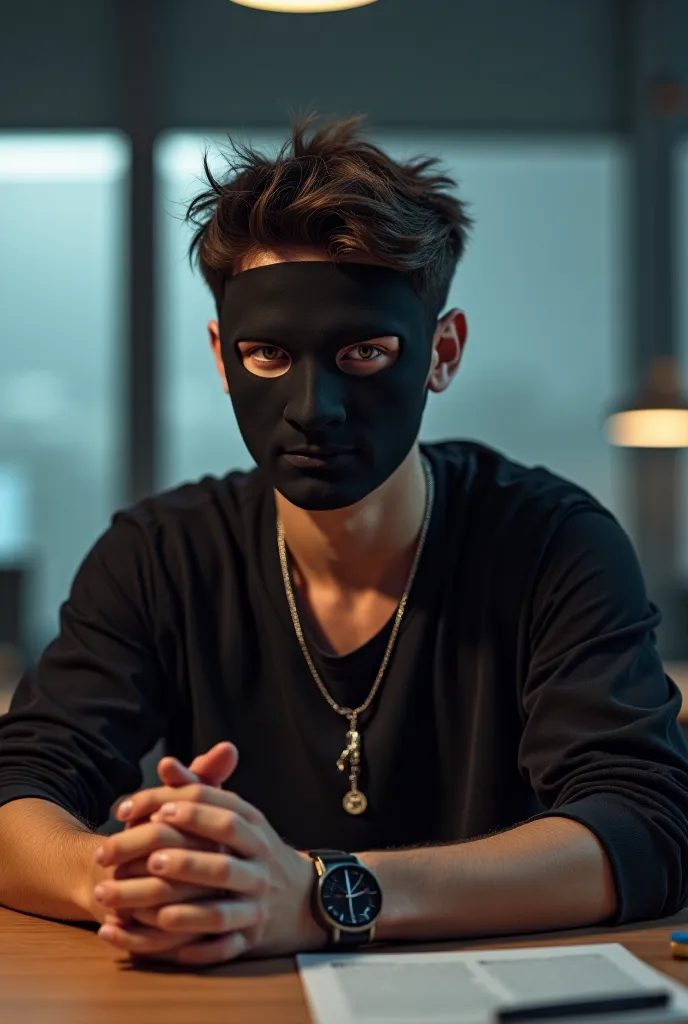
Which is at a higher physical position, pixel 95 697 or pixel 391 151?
pixel 391 151

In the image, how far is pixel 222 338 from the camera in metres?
1.60

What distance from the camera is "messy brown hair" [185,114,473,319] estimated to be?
153 centimetres

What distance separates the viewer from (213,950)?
1.04 m

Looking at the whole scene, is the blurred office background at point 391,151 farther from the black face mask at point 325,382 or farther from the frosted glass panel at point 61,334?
the black face mask at point 325,382

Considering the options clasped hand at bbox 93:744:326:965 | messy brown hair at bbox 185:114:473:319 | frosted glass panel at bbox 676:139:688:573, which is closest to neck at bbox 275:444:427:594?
messy brown hair at bbox 185:114:473:319

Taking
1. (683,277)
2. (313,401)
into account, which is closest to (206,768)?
(313,401)

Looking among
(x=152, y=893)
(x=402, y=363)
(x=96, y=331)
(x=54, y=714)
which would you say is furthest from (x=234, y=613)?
(x=96, y=331)

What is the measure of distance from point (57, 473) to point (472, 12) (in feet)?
9.45

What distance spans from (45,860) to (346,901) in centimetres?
32

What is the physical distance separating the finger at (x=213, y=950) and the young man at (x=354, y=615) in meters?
0.21

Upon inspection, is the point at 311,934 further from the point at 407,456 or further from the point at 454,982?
the point at 407,456

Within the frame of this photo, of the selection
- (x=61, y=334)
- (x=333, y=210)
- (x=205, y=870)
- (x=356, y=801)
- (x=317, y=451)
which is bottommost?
(x=356, y=801)

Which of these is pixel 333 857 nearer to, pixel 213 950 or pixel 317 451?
pixel 213 950

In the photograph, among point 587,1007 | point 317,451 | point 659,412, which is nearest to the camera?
point 587,1007
